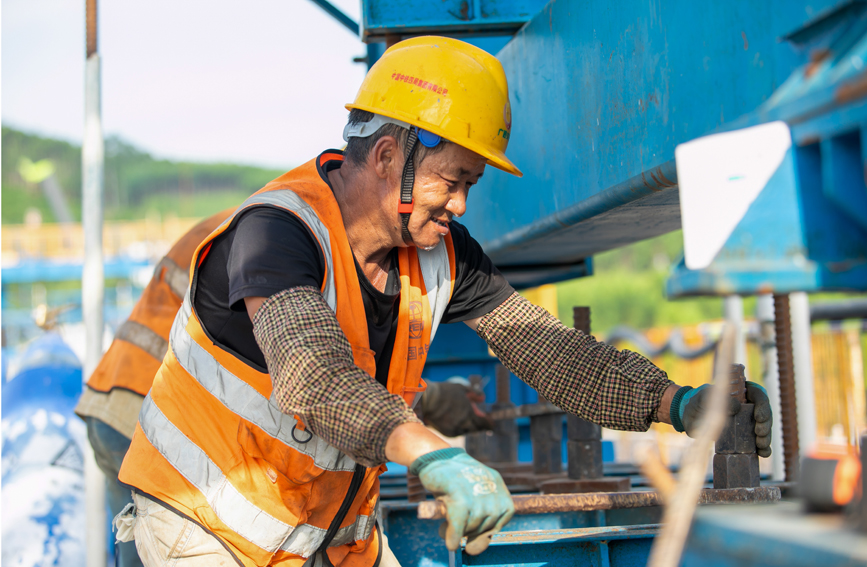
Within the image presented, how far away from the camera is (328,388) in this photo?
1690 mm

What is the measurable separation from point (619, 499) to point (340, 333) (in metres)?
1.18

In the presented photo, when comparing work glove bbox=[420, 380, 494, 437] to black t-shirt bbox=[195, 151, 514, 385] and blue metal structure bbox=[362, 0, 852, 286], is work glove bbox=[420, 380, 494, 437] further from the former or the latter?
black t-shirt bbox=[195, 151, 514, 385]

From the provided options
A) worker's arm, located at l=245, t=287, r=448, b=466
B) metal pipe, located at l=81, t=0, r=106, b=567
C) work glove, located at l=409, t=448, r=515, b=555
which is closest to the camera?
work glove, located at l=409, t=448, r=515, b=555

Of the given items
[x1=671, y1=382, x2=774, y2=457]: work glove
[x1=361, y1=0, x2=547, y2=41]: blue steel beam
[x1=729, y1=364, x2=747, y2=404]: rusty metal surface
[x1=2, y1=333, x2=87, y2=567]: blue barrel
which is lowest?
[x1=2, y1=333, x2=87, y2=567]: blue barrel

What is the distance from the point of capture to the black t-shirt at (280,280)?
1868 millimetres

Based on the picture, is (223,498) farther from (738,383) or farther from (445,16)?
(445,16)

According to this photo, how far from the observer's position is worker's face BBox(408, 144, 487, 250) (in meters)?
2.21

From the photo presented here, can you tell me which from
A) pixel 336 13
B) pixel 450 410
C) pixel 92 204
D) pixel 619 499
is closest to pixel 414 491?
pixel 450 410

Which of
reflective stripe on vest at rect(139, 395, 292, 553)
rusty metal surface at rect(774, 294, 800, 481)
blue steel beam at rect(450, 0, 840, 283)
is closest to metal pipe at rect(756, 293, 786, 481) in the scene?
rusty metal surface at rect(774, 294, 800, 481)

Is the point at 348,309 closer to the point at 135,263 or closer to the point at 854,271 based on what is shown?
the point at 854,271

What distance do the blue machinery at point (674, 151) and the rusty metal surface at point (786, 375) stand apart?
1001mm

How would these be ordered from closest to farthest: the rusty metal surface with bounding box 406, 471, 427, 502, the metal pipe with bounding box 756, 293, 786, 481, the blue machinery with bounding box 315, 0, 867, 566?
the blue machinery with bounding box 315, 0, 867, 566 < the rusty metal surface with bounding box 406, 471, 427, 502 < the metal pipe with bounding box 756, 293, 786, 481

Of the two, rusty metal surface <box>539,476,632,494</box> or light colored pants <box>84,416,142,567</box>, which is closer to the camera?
rusty metal surface <box>539,476,632,494</box>

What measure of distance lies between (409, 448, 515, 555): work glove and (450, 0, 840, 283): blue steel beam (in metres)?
0.91
